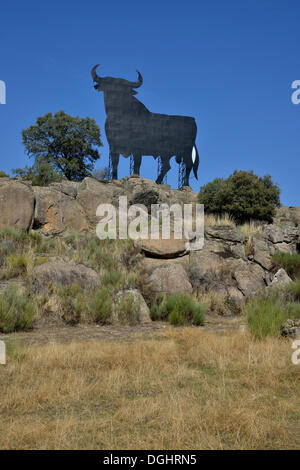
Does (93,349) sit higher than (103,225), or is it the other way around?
(103,225)

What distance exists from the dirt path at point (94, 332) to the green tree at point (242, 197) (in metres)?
11.9

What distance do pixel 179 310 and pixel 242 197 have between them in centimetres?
1252

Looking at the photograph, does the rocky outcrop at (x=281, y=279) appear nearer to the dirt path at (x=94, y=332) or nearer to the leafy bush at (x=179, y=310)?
the dirt path at (x=94, y=332)

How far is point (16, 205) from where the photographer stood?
1616cm

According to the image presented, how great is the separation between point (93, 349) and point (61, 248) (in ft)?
28.4

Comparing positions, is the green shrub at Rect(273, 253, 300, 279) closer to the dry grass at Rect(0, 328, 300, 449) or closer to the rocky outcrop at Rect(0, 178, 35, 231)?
the dry grass at Rect(0, 328, 300, 449)

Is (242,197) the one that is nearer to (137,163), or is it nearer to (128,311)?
(137,163)

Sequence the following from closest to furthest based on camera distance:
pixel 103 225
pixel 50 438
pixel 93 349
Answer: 1. pixel 50 438
2. pixel 93 349
3. pixel 103 225

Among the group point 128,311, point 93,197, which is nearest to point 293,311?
point 128,311

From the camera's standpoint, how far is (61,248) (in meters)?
Answer: 14.9
